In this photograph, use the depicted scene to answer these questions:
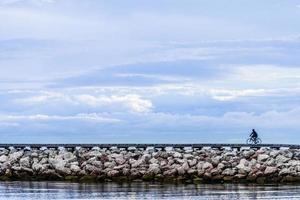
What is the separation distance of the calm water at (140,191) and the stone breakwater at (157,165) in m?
3.22

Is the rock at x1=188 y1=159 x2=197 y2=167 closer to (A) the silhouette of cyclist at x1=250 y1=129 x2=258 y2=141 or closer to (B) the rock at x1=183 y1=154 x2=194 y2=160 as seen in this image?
(B) the rock at x1=183 y1=154 x2=194 y2=160

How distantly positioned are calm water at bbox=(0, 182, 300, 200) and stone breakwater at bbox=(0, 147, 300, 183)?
10.6 feet

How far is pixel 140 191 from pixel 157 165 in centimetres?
864

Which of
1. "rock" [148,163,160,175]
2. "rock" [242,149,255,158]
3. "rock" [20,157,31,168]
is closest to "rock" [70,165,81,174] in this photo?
"rock" [20,157,31,168]

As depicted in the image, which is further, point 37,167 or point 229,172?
point 37,167

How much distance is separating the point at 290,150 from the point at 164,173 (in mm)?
8309

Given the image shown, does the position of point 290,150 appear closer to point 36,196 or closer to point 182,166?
point 182,166

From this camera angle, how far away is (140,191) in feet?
139

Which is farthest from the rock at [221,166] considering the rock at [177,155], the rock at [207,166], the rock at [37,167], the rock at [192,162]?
the rock at [37,167]

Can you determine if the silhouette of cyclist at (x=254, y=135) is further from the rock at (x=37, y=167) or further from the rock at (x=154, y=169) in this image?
the rock at (x=37, y=167)

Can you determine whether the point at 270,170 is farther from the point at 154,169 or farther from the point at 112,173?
the point at 112,173

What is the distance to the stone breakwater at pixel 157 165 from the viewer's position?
49.6 metres

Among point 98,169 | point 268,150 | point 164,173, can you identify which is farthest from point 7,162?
point 268,150

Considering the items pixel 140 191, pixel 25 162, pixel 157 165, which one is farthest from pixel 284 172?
pixel 25 162
